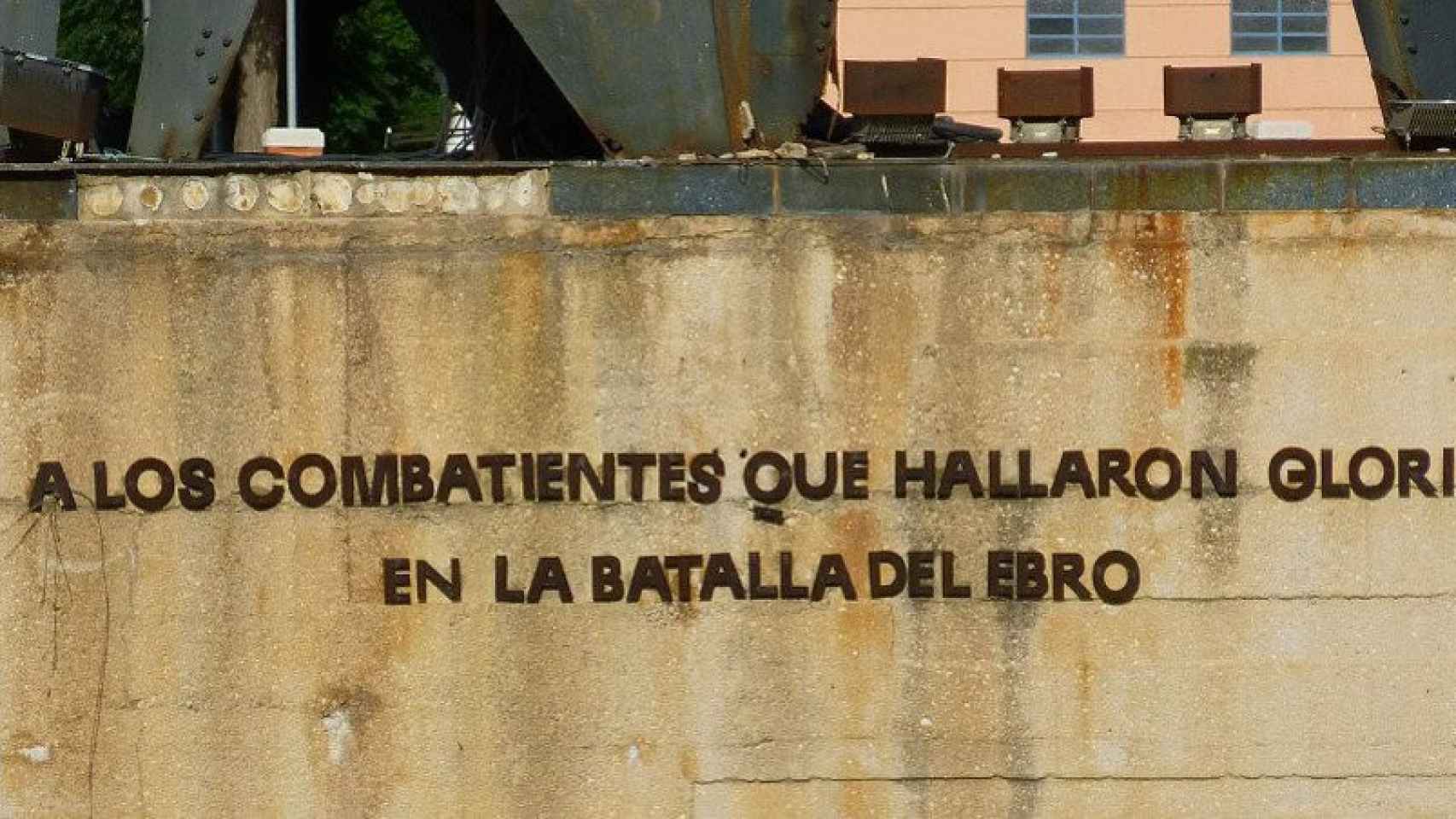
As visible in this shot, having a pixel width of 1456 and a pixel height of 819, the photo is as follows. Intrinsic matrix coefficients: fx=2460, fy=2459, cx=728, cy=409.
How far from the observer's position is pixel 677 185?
6.92 meters

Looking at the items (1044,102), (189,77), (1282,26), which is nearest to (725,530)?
(1044,102)

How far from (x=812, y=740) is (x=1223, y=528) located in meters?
1.31

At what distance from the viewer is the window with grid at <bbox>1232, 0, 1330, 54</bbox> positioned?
24141 millimetres

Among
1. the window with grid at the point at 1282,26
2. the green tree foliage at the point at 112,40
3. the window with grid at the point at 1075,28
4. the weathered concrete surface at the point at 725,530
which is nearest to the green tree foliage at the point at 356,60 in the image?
the green tree foliage at the point at 112,40

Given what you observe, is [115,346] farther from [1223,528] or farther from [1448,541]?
[1448,541]

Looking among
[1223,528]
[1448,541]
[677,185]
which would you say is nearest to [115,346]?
[677,185]

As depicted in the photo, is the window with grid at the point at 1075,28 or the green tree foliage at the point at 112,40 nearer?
the green tree foliage at the point at 112,40

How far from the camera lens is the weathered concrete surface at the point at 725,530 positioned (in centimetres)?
690

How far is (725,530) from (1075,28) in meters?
18.2

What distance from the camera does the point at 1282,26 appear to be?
24.2 meters

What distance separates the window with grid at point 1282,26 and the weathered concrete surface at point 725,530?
58.8 feet

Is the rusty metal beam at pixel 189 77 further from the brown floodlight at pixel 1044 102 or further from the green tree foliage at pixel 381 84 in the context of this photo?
the green tree foliage at pixel 381 84

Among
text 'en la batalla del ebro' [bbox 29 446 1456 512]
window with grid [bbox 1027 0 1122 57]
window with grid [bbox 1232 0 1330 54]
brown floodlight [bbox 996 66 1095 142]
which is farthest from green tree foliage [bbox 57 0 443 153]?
text 'en la batalla del ebro' [bbox 29 446 1456 512]

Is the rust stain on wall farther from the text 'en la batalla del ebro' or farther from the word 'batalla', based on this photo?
the word 'batalla'
